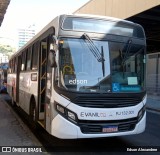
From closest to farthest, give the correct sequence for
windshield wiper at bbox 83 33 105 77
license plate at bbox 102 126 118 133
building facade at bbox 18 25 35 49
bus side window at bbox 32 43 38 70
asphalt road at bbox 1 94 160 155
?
license plate at bbox 102 126 118 133 < windshield wiper at bbox 83 33 105 77 < asphalt road at bbox 1 94 160 155 < bus side window at bbox 32 43 38 70 < building facade at bbox 18 25 35 49

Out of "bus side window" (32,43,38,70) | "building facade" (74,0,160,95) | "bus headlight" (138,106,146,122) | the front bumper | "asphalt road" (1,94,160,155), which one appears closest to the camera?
the front bumper

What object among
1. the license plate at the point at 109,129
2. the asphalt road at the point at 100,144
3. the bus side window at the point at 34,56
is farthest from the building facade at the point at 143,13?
the license plate at the point at 109,129

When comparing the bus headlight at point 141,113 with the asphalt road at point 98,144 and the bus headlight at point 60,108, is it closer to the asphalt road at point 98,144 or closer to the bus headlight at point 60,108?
the asphalt road at point 98,144

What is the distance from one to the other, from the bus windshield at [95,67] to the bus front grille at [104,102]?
0.18 m

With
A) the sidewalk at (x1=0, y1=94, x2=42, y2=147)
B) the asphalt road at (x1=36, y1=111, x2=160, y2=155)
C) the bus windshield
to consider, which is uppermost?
the bus windshield

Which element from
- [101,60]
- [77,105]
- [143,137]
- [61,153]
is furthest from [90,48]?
[143,137]

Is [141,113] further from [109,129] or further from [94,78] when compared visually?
[94,78]

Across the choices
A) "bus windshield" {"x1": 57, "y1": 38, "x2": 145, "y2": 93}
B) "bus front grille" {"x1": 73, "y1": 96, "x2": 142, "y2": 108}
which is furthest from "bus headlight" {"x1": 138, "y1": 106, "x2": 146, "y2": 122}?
"bus windshield" {"x1": 57, "y1": 38, "x2": 145, "y2": 93}

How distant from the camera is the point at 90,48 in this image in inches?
295

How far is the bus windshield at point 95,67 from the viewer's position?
7.29 meters

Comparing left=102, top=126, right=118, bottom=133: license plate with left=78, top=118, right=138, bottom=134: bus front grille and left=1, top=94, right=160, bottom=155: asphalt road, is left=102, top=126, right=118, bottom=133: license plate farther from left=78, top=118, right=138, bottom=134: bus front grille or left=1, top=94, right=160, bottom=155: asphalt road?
left=1, top=94, right=160, bottom=155: asphalt road

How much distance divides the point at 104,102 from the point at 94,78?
0.56 metres

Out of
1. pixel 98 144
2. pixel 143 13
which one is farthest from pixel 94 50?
pixel 143 13

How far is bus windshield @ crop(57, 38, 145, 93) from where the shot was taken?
7.29 metres
